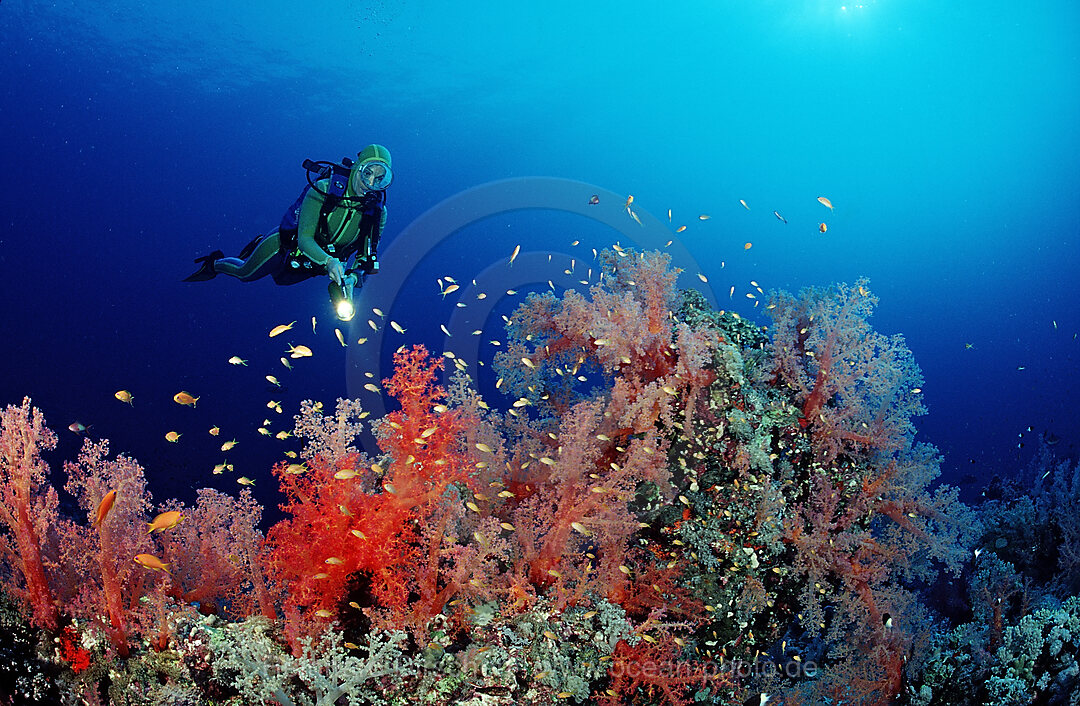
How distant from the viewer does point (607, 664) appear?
4.02 metres

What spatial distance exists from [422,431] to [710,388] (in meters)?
2.95

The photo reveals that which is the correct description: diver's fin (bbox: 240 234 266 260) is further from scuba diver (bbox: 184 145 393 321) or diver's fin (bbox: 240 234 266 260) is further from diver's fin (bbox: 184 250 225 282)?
scuba diver (bbox: 184 145 393 321)

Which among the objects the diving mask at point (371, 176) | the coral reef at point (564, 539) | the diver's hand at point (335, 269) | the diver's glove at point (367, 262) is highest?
the diving mask at point (371, 176)

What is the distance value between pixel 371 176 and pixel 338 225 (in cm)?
84

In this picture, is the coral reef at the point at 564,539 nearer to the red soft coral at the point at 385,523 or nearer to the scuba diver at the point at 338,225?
the red soft coral at the point at 385,523

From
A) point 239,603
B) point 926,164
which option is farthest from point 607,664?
point 926,164

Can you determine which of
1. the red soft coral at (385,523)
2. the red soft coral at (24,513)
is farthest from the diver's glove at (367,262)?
the red soft coral at (24,513)

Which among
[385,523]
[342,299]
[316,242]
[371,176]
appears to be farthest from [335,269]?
[385,523]

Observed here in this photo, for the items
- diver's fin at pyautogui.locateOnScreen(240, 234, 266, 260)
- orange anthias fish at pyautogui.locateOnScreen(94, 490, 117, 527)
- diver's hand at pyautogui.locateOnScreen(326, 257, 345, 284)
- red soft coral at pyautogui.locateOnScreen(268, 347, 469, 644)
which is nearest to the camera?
red soft coral at pyautogui.locateOnScreen(268, 347, 469, 644)

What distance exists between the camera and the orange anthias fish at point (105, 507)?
152 inches

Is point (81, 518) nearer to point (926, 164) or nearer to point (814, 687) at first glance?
point (814, 687)

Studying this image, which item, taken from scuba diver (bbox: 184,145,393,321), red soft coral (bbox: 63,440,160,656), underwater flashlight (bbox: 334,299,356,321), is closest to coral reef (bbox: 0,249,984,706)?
red soft coral (bbox: 63,440,160,656)

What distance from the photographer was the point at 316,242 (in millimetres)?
6902

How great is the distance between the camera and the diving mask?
6637 mm
